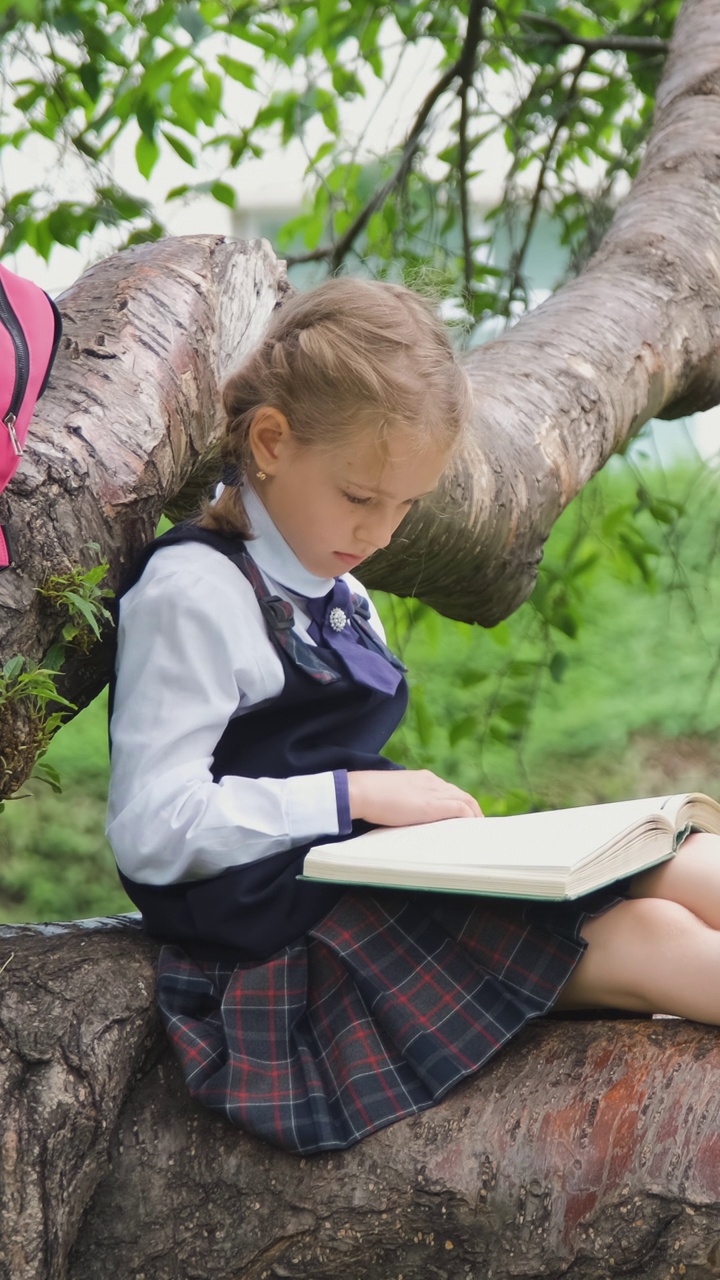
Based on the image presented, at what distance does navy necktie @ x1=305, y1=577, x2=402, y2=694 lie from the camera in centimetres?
158

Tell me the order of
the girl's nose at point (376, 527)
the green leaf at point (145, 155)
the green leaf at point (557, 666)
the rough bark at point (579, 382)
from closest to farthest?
the girl's nose at point (376, 527)
the rough bark at point (579, 382)
the green leaf at point (145, 155)
the green leaf at point (557, 666)

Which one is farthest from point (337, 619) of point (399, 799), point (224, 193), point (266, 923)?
point (224, 193)

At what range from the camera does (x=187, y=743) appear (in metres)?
1.37

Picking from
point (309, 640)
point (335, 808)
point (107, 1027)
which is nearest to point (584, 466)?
point (309, 640)

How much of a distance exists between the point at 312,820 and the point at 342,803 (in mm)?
39

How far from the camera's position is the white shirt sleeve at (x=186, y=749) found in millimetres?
1354

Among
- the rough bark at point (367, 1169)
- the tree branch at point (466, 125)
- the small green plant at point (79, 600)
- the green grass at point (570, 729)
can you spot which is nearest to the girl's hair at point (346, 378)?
the small green plant at point (79, 600)

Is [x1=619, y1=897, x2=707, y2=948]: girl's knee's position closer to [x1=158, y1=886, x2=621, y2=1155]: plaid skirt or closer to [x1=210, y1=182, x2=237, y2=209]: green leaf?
[x1=158, y1=886, x2=621, y2=1155]: plaid skirt

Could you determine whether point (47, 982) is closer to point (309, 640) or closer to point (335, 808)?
point (335, 808)

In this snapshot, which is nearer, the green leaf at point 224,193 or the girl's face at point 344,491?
the girl's face at point 344,491

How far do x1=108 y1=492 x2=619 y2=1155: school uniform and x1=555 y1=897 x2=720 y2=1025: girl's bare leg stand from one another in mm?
29

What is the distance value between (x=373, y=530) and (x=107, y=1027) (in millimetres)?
634

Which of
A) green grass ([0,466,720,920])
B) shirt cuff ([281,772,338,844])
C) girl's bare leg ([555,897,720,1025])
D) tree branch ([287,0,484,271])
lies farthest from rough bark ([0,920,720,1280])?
green grass ([0,466,720,920])

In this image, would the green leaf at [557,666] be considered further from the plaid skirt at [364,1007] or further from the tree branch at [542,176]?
the plaid skirt at [364,1007]
